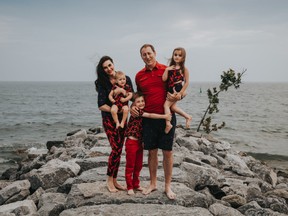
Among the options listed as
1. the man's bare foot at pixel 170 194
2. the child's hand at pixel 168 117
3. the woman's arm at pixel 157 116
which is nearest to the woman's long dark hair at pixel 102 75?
the woman's arm at pixel 157 116

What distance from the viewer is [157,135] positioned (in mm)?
4992

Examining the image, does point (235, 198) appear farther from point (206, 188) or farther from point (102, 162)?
point (102, 162)

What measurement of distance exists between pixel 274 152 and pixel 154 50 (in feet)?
51.2

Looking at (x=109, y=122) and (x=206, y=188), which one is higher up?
(x=109, y=122)

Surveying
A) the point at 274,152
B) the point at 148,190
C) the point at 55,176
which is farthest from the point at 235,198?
the point at 274,152

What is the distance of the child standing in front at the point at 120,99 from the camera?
4953 mm

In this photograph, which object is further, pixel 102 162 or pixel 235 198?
pixel 102 162

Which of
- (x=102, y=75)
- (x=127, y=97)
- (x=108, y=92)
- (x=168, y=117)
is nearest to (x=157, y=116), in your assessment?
(x=168, y=117)

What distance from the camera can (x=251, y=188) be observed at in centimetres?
755

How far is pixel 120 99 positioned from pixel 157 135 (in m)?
0.76

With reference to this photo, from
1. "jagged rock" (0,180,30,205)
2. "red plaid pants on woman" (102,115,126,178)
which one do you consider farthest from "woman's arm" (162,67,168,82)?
"jagged rock" (0,180,30,205)

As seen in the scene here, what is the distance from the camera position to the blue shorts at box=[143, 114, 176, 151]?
194 inches

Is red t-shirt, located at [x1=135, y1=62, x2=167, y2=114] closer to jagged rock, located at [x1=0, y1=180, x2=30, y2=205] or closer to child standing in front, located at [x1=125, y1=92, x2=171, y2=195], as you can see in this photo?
child standing in front, located at [x1=125, y1=92, x2=171, y2=195]

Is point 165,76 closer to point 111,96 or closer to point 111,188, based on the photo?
point 111,96
